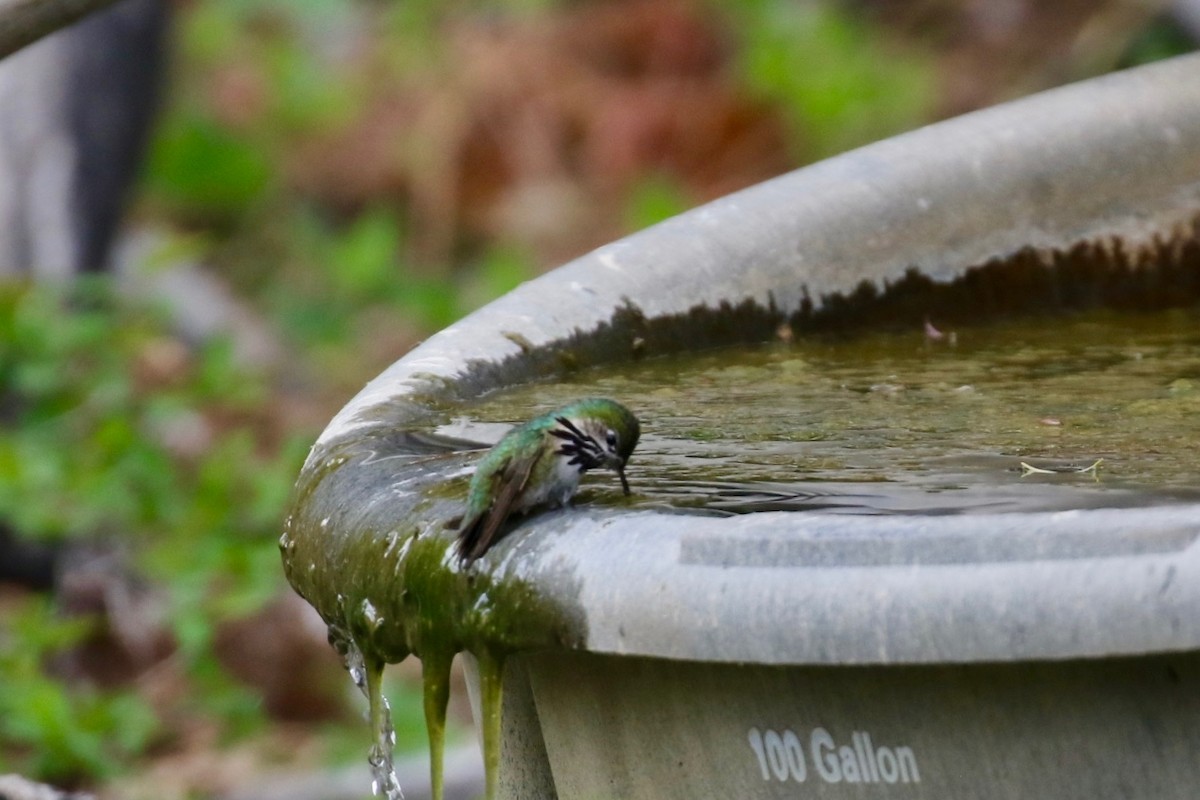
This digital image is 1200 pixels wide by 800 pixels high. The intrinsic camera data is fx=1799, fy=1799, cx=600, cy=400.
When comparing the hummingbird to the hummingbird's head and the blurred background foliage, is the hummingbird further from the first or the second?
the blurred background foliage

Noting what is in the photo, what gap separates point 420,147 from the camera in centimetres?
1003

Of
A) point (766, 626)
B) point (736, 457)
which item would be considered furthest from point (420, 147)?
point (766, 626)

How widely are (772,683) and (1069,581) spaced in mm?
317

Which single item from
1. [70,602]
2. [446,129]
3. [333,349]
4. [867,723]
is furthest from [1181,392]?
[446,129]

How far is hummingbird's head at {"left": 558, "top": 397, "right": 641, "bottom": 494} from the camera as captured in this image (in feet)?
5.96

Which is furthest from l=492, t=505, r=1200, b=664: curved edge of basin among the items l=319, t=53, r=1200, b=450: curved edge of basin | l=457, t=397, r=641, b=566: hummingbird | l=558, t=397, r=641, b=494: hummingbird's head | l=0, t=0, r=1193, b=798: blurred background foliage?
l=0, t=0, r=1193, b=798: blurred background foliage

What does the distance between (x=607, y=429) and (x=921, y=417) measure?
2.02 feet

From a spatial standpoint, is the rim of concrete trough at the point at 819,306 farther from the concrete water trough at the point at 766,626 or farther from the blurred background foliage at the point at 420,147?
the blurred background foliage at the point at 420,147

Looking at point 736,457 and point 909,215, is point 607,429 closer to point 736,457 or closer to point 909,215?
point 736,457

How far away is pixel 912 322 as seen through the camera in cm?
299

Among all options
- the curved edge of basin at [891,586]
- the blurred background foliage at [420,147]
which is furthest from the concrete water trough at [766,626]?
the blurred background foliage at [420,147]

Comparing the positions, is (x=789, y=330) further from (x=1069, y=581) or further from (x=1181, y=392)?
(x=1069, y=581)

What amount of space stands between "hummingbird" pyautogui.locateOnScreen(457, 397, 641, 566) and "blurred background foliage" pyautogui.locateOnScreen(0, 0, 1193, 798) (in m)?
3.46

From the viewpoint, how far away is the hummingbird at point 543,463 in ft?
5.42
